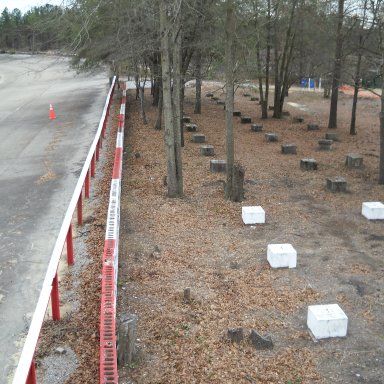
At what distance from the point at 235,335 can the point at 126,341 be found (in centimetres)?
139

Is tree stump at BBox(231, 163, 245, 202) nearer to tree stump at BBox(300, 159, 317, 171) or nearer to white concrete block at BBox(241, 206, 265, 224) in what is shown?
white concrete block at BBox(241, 206, 265, 224)

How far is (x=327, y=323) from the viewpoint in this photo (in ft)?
21.0

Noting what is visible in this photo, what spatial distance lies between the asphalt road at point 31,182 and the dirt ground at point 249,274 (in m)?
1.39

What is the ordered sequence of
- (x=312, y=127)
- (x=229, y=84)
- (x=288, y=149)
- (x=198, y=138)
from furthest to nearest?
(x=312, y=127) → (x=198, y=138) → (x=288, y=149) → (x=229, y=84)

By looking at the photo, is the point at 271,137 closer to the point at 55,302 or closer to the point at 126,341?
the point at 55,302

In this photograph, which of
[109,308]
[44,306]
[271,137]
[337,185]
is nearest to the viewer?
[44,306]

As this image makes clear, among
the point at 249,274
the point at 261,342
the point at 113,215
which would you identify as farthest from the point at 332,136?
the point at 261,342

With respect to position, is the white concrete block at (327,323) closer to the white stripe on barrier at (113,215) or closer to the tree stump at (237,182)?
the white stripe on barrier at (113,215)

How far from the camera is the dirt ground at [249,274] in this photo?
5.91m

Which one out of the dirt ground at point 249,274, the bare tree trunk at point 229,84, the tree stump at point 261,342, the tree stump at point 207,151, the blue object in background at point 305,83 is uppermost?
the bare tree trunk at point 229,84

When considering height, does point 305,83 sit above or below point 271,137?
above

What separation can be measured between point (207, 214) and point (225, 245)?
184cm

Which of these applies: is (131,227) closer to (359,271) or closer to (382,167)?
(359,271)

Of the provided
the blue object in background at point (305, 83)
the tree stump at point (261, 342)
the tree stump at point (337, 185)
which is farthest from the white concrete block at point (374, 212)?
the blue object in background at point (305, 83)
